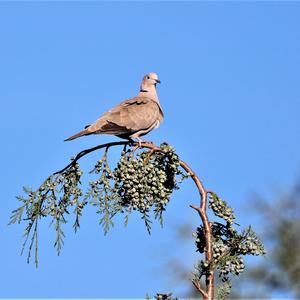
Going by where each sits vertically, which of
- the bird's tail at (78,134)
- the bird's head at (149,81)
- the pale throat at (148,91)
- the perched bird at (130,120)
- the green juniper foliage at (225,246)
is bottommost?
the green juniper foliage at (225,246)

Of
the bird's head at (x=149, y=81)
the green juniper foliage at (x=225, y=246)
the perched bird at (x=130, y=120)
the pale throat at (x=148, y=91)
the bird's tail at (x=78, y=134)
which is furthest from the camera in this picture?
the bird's head at (x=149, y=81)

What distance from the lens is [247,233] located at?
5.09 meters

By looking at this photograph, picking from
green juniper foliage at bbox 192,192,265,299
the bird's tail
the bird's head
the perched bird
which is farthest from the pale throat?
green juniper foliage at bbox 192,192,265,299

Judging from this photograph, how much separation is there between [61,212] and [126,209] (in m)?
0.48

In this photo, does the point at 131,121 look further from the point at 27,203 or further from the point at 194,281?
the point at 194,281

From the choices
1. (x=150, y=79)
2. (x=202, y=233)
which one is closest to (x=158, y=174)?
(x=202, y=233)

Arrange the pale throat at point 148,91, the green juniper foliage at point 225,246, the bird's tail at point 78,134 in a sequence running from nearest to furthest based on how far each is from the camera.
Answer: the green juniper foliage at point 225,246 → the bird's tail at point 78,134 → the pale throat at point 148,91

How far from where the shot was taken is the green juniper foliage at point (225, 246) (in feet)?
16.5

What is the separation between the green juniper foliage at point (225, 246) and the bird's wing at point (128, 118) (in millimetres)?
2700

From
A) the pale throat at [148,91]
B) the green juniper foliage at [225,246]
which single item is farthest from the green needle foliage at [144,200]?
the pale throat at [148,91]

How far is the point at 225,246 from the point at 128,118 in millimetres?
3333

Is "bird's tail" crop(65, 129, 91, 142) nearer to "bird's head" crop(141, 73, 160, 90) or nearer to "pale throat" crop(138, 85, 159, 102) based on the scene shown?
"pale throat" crop(138, 85, 159, 102)

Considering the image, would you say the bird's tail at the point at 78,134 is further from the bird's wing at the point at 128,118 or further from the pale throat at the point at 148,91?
the pale throat at the point at 148,91

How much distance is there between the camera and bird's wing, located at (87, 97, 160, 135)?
7938mm
